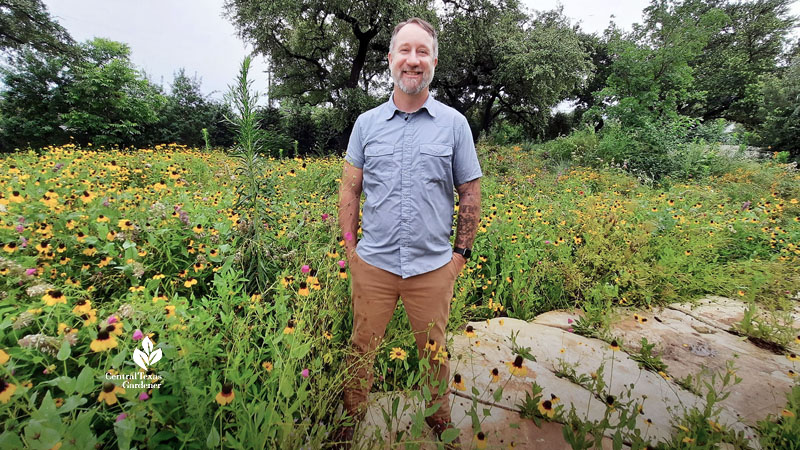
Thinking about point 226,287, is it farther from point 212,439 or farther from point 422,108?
point 422,108

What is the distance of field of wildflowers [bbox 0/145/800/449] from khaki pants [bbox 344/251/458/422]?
11cm

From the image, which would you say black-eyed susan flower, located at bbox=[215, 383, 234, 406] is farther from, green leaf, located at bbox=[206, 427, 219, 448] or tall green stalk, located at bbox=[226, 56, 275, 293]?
tall green stalk, located at bbox=[226, 56, 275, 293]

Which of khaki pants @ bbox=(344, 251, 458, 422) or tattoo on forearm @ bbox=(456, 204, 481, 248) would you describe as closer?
khaki pants @ bbox=(344, 251, 458, 422)

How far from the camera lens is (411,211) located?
59.6 inches

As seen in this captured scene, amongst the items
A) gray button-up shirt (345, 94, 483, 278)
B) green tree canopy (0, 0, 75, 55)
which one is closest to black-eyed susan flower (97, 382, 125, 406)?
gray button-up shirt (345, 94, 483, 278)

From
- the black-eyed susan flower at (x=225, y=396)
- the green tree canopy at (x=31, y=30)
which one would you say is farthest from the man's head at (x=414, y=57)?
the green tree canopy at (x=31, y=30)

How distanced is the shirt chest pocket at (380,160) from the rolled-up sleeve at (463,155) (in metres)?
0.32

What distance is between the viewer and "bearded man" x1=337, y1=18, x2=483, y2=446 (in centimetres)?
150

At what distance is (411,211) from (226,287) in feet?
3.15

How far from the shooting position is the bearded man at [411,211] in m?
1.50

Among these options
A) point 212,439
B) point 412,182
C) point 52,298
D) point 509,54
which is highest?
point 509,54

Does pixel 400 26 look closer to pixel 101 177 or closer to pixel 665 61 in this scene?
pixel 101 177

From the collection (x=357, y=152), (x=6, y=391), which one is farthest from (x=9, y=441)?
(x=357, y=152)

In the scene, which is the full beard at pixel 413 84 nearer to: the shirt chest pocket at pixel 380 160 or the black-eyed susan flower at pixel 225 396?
the shirt chest pocket at pixel 380 160
